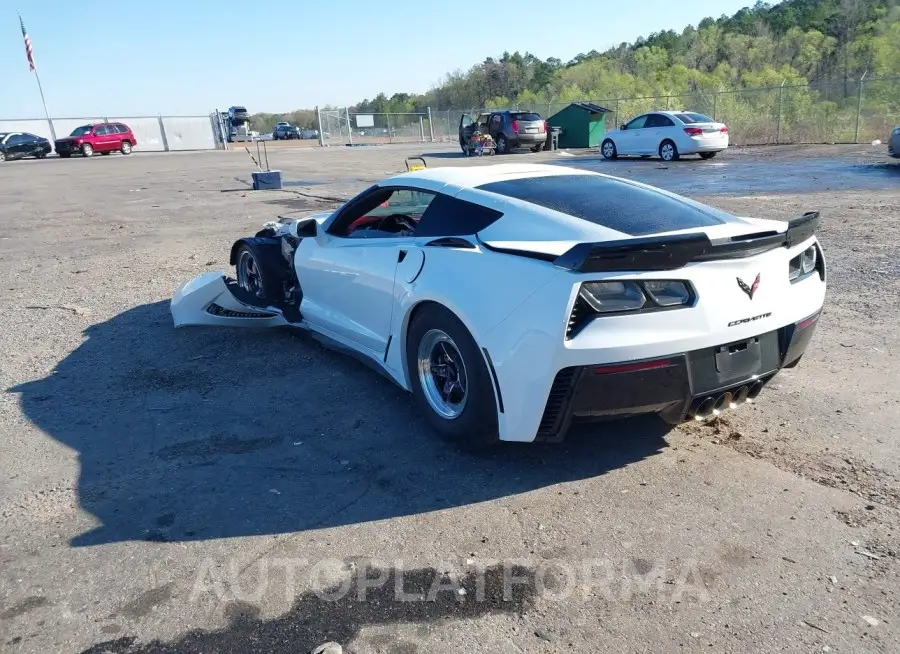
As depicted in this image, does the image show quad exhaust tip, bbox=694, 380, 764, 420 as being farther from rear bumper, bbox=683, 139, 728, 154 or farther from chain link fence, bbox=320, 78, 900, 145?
chain link fence, bbox=320, 78, 900, 145

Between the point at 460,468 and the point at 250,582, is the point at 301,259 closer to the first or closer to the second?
the point at 460,468

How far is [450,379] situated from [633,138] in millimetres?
23123

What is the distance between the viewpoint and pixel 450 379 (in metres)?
3.85

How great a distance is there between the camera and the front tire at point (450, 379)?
343cm

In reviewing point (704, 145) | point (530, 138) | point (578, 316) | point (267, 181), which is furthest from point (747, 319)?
point (530, 138)

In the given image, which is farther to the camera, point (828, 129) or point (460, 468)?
point (828, 129)

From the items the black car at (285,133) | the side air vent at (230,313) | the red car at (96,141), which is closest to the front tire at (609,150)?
the side air vent at (230,313)

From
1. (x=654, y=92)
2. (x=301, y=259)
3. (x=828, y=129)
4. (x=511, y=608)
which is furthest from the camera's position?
(x=654, y=92)

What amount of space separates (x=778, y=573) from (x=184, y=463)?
2.92 m

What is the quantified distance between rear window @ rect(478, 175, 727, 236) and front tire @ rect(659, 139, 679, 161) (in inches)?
825

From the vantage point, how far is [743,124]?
31.3m

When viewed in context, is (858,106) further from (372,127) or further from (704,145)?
(372,127)

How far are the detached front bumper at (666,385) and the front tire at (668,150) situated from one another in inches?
863

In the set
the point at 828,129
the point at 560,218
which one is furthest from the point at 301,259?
the point at 828,129
